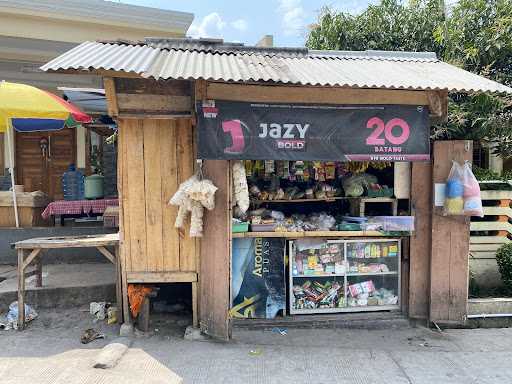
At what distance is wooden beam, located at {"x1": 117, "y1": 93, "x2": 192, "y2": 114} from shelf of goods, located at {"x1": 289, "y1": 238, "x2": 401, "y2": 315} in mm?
2211

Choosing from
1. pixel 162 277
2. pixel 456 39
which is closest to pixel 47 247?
pixel 162 277

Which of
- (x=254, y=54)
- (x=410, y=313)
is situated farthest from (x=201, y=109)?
(x=410, y=313)

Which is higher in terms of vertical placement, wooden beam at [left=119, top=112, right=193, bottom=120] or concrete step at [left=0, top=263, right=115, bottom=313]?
wooden beam at [left=119, top=112, right=193, bottom=120]

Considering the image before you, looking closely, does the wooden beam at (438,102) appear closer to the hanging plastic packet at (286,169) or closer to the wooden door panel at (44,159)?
the hanging plastic packet at (286,169)

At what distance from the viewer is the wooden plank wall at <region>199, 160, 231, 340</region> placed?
14.5ft

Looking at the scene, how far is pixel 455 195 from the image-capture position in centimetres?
462

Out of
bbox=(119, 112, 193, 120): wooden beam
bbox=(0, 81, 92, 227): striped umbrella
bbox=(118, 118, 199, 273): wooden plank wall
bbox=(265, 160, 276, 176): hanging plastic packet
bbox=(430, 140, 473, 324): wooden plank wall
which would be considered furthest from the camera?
bbox=(0, 81, 92, 227): striped umbrella

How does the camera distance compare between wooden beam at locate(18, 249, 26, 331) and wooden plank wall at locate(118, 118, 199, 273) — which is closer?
wooden plank wall at locate(118, 118, 199, 273)

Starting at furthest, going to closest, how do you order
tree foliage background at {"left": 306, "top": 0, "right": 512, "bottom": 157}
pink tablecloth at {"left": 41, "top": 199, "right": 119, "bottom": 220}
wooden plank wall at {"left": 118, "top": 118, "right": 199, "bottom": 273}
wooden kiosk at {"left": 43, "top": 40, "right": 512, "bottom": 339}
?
pink tablecloth at {"left": 41, "top": 199, "right": 119, "bottom": 220}, tree foliage background at {"left": 306, "top": 0, "right": 512, "bottom": 157}, wooden plank wall at {"left": 118, "top": 118, "right": 199, "bottom": 273}, wooden kiosk at {"left": 43, "top": 40, "right": 512, "bottom": 339}

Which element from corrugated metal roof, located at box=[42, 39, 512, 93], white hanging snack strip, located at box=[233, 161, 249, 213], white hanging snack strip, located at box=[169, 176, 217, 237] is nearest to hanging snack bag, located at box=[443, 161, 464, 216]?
corrugated metal roof, located at box=[42, 39, 512, 93]

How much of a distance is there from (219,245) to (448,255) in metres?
A: 2.82

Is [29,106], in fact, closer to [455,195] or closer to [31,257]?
[31,257]

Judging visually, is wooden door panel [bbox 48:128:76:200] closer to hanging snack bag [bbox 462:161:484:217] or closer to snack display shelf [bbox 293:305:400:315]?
snack display shelf [bbox 293:305:400:315]

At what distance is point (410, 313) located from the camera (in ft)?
16.3
